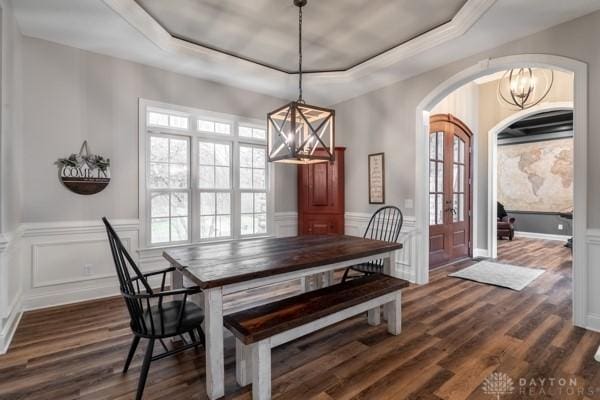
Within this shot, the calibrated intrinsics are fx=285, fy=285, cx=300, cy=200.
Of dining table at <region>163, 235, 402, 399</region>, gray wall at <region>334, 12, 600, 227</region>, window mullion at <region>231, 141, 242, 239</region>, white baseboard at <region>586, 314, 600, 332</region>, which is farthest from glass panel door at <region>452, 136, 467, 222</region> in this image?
window mullion at <region>231, 141, 242, 239</region>

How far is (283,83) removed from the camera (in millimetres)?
4469

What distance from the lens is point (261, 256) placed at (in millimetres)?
2281

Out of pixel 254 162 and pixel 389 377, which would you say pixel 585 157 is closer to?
pixel 389 377

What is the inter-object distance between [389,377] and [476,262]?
4.10 m

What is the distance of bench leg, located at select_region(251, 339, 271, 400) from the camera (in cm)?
168

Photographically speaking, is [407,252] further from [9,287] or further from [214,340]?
[9,287]

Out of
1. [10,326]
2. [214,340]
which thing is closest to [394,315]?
[214,340]

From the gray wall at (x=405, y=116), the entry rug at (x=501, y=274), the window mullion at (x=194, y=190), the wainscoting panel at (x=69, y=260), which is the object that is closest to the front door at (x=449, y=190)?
the entry rug at (x=501, y=274)

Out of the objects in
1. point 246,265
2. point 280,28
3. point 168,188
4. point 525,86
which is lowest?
point 246,265

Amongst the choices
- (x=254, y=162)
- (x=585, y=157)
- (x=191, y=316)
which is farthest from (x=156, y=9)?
(x=585, y=157)

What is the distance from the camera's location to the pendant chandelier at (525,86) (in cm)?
456

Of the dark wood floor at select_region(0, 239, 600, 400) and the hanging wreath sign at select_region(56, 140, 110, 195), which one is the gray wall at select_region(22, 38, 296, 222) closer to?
the hanging wreath sign at select_region(56, 140, 110, 195)

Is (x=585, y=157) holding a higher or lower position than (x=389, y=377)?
higher

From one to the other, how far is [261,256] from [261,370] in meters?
0.82
